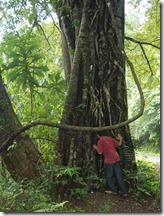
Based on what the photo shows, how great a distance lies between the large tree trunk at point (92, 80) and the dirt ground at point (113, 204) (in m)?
0.31

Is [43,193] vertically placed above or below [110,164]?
below

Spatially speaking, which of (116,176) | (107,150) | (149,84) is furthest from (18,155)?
(149,84)

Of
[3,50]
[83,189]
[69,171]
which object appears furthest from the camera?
[3,50]

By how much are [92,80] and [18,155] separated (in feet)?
4.43

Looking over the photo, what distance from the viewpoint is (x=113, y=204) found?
123 inches

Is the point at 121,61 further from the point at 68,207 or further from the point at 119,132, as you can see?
the point at 68,207

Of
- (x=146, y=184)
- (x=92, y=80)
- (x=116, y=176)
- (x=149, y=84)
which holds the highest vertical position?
(x=149, y=84)

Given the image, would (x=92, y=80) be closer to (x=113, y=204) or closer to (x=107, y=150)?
Answer: (x=107, y=150)

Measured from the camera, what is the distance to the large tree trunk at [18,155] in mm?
3568

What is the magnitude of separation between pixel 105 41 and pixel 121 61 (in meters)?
0.36

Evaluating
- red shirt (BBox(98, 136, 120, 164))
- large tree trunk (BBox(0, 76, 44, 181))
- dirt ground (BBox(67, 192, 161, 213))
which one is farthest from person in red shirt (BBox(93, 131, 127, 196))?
large tree trunk (BBox(0, 76, 44, 181))

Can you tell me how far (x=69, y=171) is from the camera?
2.95 m

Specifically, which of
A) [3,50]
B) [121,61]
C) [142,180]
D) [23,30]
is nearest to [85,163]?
[142,180]

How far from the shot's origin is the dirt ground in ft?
9.92
